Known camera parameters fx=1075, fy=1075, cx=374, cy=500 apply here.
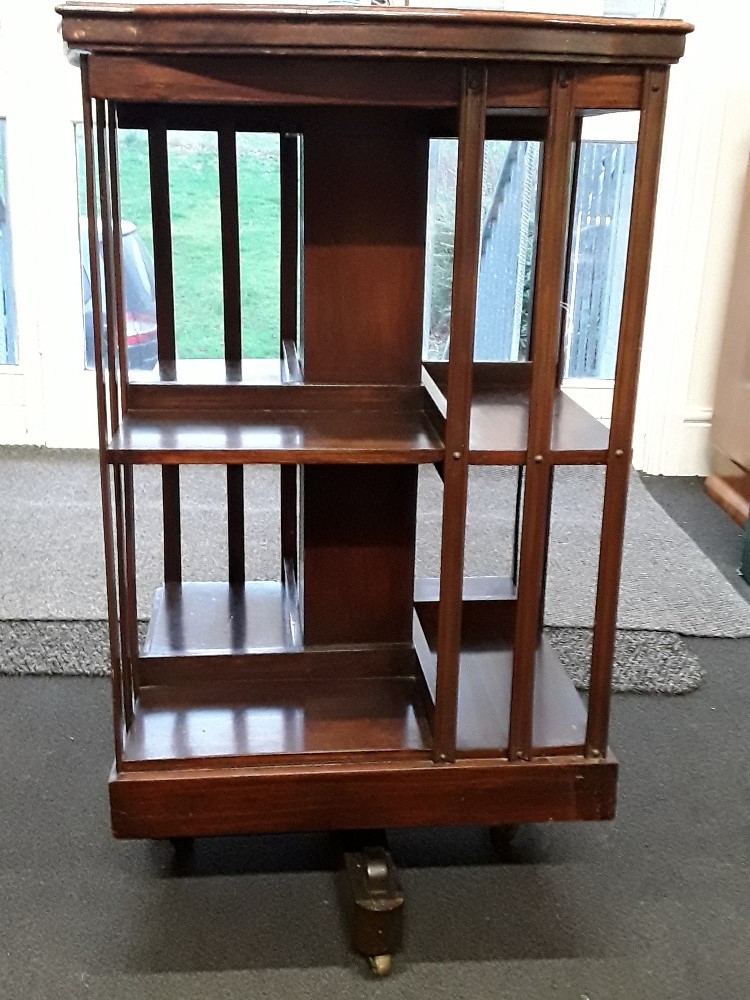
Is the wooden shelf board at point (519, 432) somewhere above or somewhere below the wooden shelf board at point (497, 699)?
above

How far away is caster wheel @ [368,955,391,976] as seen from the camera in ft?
4.28

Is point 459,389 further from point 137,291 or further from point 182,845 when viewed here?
point 137,291

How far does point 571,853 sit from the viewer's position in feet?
5.09

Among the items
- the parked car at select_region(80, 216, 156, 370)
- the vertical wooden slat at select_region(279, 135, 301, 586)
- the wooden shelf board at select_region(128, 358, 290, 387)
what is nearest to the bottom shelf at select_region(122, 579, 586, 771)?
the vertical wooden slat at select_region(279, 135, 301, 586)

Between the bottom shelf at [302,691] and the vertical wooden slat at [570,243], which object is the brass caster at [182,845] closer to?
the bottom shelf at [302,691]

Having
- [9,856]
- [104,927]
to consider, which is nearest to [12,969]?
[104,927]

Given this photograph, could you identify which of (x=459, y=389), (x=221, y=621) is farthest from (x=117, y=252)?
(x=221, y=621)

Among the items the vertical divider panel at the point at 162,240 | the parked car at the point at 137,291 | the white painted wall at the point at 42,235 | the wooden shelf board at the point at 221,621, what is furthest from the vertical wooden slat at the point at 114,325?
the white painted wall at the point at 42,235

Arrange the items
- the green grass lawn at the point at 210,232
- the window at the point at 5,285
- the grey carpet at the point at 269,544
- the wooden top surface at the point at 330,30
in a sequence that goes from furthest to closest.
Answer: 1. the window at the point at 5,285
2. the green grass lawn at the point at 210,232
3. the grey carpet at the point at 269,544
4. the wooden top surface at the point at 330,30

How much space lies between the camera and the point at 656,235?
309 centimetres

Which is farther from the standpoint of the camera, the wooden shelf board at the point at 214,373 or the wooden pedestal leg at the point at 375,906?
the wooden shelf board at the point at 214,373

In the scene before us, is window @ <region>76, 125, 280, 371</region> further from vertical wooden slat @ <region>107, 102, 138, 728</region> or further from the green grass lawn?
vertical wooden slat @ <region>107, 102, 138, 728</region>

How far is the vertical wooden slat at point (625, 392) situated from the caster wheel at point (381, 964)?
35 centimetres

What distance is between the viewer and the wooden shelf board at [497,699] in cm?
134
